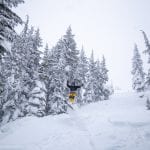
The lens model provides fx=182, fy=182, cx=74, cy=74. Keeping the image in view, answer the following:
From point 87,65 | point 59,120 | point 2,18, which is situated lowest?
point 59,120

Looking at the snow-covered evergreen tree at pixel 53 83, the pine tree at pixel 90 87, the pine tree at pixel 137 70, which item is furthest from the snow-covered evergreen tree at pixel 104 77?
the snow-covered evergreen tree at pixel 53 83

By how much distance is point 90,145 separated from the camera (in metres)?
12.7

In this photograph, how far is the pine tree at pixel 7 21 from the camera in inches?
540

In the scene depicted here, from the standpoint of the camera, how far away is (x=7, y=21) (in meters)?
13.8

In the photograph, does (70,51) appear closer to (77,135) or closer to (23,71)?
(23,71)

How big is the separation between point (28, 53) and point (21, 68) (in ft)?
8.79

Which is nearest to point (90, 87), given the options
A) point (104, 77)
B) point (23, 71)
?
point (104, 77)

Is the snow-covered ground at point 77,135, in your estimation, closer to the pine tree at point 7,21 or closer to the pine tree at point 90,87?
the pine tree at point 7,21

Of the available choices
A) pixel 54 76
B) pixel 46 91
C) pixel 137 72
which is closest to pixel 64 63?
pixel 54 76

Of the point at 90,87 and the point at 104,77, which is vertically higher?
the point at 104,77

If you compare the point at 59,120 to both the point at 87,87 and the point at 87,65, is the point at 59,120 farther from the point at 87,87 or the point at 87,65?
the point at 87,65

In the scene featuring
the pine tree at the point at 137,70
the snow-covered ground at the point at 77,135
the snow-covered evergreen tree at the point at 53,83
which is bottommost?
the snow-covered ground at the point at 77,135

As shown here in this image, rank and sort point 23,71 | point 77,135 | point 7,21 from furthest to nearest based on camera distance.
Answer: point 23,71
point 77,135
point 7,21

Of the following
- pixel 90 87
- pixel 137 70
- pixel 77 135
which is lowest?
pixel 77 135
